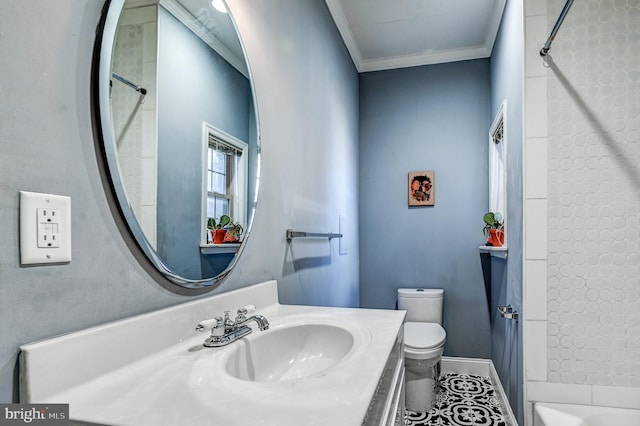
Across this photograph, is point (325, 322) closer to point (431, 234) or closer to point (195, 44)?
point (195, 44)

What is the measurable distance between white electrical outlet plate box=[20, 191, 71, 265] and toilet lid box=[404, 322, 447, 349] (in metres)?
2.17

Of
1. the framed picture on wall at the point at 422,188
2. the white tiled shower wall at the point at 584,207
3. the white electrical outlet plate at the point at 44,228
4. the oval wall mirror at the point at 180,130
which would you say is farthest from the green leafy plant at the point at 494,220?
the white electrical outlet plate at the point at 44,228

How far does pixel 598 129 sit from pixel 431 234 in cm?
165

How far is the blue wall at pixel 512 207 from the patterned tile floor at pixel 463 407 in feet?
0.62

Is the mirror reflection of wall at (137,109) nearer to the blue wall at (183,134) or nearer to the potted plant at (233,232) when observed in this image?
the blue wall at (183,134)

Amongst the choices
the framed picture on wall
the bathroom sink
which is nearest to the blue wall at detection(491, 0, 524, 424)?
the framed picture on wall

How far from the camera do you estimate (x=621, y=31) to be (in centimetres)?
180

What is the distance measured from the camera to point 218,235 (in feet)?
3.98

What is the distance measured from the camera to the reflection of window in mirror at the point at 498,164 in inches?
97.4

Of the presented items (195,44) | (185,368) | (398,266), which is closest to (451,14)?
(398,266)

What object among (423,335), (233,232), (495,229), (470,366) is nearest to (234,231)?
(233,232)

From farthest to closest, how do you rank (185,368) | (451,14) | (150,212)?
(451,14) → (150,212) → (185,368)

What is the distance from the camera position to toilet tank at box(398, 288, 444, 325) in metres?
3.08

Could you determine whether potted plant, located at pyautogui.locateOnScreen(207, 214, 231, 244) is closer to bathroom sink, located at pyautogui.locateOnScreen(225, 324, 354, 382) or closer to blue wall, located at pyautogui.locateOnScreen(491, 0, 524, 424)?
bathroom sink, located at pyautogui.locateOnScreen(225, 324, 354, 382)
